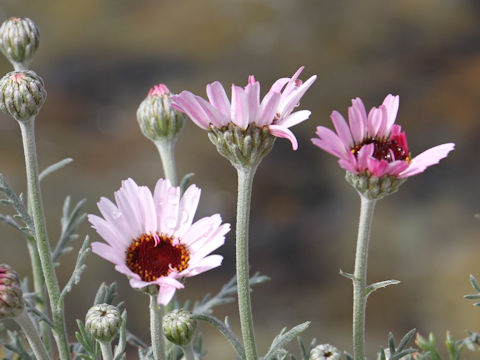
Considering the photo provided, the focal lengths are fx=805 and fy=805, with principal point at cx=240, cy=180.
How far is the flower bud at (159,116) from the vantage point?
1498 millimetres

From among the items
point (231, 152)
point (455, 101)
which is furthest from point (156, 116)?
point (455, 101)

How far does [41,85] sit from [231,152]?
13.1 inches

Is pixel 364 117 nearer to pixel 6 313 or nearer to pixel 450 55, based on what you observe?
pixel 6 313

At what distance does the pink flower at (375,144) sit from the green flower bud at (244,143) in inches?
3.7

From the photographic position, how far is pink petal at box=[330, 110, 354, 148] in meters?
1.15

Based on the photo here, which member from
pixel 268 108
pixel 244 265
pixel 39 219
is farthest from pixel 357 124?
pixel 39 219

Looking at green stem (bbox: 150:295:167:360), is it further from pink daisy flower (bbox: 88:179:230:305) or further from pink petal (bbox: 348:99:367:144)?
pink petal (bbox: 348:99:367:144)

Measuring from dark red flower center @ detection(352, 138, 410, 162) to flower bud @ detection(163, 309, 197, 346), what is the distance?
1.15 feet

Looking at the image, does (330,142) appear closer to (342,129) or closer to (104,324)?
(342,129)

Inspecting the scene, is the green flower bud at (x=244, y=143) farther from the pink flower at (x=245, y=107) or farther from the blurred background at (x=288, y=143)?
the blurred background at (x=288, y=143)

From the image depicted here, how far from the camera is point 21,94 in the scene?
124 cm

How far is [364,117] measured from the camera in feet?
4.00

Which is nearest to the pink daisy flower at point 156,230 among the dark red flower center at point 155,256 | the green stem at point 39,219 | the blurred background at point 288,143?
the dark red flower center at point 155,256

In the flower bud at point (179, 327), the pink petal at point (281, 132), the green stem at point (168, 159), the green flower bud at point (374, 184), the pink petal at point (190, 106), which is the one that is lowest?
the flower bud at point (179, 327)
